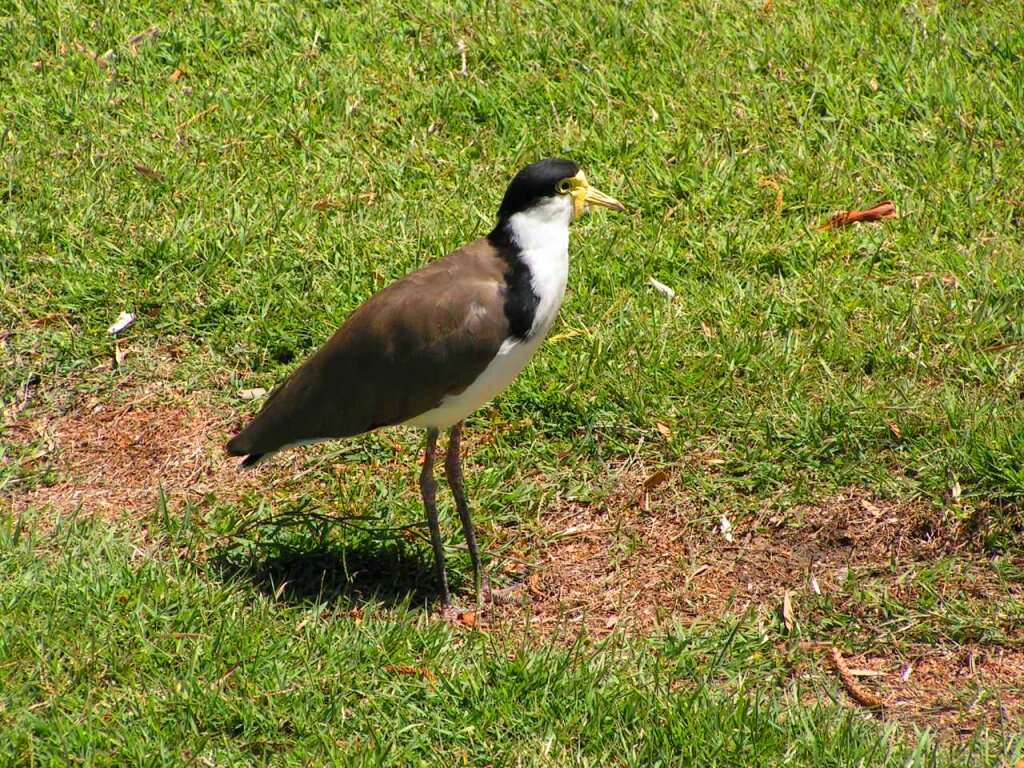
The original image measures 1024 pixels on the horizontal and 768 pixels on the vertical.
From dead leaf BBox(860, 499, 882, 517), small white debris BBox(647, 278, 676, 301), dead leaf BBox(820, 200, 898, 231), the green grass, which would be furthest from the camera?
dead leaf BBox(820, 200, 898, 231)

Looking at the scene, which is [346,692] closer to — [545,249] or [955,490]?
[545,249]

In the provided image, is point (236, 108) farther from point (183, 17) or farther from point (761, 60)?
point (761, 60)

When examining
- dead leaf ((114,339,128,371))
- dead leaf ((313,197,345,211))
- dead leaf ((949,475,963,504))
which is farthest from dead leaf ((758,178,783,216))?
dead leaf ((114,339,128,371))

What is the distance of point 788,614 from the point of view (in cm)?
530

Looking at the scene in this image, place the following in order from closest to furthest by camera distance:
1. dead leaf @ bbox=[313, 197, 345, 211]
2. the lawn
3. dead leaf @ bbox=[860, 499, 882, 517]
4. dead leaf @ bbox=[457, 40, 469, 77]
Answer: the lawn
dead leaf @ bbox=[860, 499, 882, 517]
dead leaf @ bbox=[313, 197, 345, 211]
dead leaf @ bbox=[457, 40, 469, 77]

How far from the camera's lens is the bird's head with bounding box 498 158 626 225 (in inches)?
214

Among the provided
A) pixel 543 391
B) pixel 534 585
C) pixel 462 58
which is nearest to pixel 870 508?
pixel 534 585

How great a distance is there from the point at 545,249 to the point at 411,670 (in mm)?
1605

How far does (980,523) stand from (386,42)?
4.50 metres

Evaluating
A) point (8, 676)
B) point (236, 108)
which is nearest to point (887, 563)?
point (8, 676)

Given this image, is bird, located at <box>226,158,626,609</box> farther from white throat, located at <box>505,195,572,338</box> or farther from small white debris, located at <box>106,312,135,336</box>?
small white debris, located at <box>106,312,135,336</box>

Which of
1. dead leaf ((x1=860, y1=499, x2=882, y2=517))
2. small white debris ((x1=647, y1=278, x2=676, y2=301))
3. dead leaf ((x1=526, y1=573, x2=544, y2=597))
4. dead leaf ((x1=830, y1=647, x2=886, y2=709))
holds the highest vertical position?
small white debris ((x1=647, y1=278, x2=676, y2=301))

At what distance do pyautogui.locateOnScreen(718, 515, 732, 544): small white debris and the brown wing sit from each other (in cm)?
121

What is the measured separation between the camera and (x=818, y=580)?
548 cm
